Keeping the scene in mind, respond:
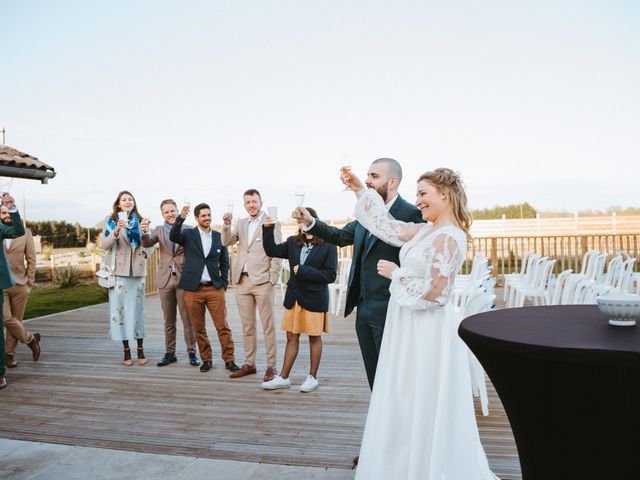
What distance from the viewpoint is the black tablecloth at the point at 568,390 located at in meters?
1.70

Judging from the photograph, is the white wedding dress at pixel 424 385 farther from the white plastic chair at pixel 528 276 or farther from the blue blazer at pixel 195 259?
the white plastic chair at pixel 528 276

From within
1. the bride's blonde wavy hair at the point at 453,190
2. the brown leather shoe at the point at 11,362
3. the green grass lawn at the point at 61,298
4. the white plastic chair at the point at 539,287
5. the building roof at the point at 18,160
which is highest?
the building roof at the point at 18,160

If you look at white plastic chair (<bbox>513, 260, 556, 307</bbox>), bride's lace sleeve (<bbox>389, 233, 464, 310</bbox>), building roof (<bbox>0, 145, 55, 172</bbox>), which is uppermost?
building roof (<bbox>0, 145, 55, 172</bbox>)

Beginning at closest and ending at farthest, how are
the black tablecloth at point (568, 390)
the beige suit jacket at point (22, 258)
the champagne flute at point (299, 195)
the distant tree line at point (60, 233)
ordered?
the black tablecloth at point (568, 390) < the champagne flute at point (299, 195) < the beige suit jacket at point (22, 258) < the distant tree line at point (60, 233)

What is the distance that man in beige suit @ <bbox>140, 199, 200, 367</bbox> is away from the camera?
6.00m

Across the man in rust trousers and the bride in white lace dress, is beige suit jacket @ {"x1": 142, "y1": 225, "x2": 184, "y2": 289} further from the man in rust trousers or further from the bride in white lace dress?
the bride in white lace dress

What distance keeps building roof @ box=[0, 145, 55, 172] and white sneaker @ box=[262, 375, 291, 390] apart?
5.43m

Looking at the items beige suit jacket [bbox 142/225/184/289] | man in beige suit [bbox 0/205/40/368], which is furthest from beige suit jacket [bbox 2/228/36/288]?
beige suit jacket [bbox 142/225/184/289]

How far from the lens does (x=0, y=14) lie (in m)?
15.7

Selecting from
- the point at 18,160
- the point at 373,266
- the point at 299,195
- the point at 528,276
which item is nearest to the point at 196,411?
the point at 299,195

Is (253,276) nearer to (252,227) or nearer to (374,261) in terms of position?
(252,227)

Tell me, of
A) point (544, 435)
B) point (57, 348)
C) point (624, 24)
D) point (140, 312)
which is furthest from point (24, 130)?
point (624, 24)

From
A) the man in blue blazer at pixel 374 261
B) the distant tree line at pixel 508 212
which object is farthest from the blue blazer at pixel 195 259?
the distant tree line at pixel 508 212

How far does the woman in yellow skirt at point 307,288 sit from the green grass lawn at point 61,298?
7103 mm
